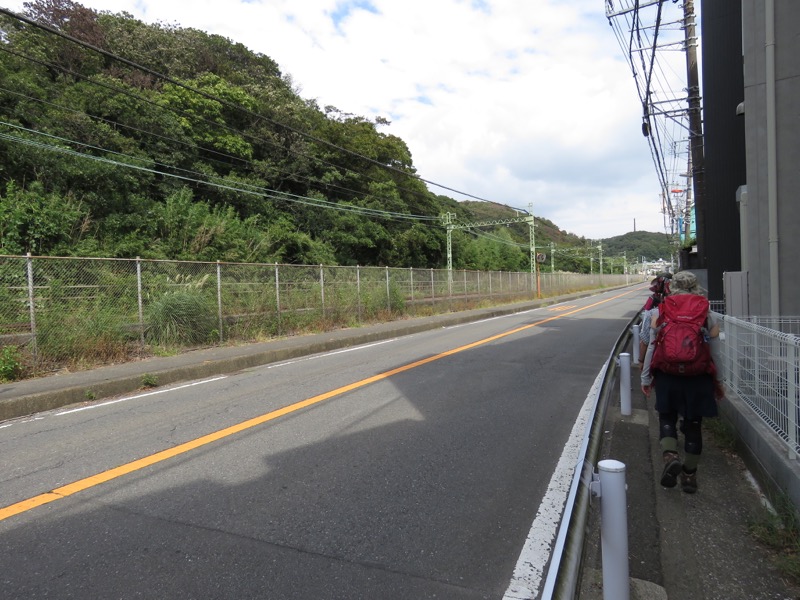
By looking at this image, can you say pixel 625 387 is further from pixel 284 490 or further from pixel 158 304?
pixel 158 304

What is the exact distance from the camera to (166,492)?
142 inches

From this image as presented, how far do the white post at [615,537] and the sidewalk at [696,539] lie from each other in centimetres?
24

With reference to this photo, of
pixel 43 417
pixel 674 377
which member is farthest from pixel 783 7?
pixel 43 417

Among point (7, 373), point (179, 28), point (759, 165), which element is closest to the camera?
point (759, 165)

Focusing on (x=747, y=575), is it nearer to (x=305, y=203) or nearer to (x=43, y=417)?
(x=43, y=417)

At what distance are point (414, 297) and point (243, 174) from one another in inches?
648

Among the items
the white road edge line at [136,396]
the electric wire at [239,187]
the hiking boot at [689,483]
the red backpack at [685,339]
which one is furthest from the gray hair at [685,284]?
the electric wire at [239,187]

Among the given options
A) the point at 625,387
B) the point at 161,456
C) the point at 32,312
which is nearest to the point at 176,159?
the point at 32,312

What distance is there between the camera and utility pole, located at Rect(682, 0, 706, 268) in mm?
15469

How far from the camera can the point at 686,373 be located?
362 cm

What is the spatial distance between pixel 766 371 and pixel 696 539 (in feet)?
5.39

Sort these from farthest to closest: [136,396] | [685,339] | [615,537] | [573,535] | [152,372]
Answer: [152,372] < [136,396] < [685,339] < [573,535] < [615,537]

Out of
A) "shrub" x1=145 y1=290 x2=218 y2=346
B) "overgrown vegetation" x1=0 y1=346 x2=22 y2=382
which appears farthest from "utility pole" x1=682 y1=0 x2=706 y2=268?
"overgrown vegetation" x1=0 y1=346 x2=22 y2=382

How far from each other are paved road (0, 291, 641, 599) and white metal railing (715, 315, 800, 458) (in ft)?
5.36
